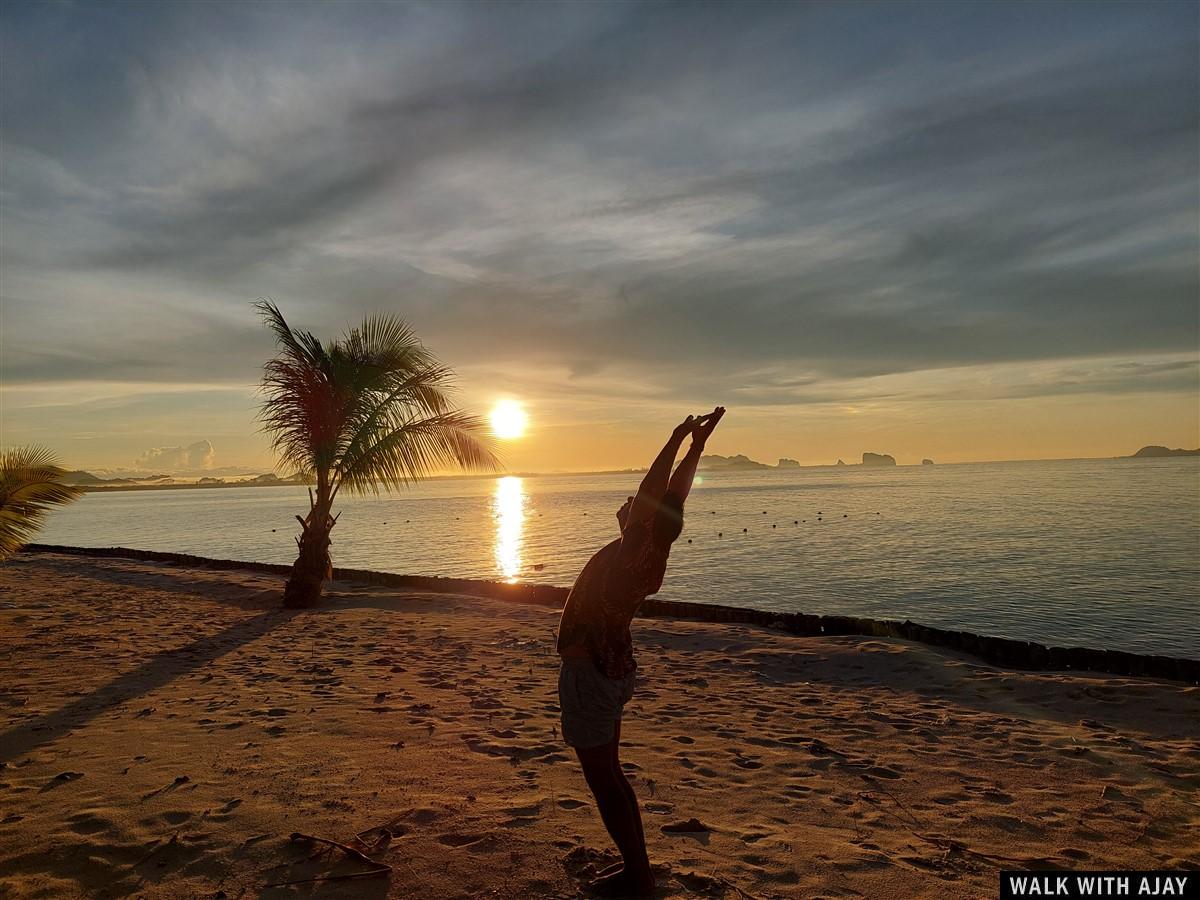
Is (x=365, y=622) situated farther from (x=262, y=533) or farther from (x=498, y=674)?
(x=262, y=533)

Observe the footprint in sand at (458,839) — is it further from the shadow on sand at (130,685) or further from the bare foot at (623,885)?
the shadow on sand at (130,685)

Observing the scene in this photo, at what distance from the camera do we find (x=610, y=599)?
11.6 ft

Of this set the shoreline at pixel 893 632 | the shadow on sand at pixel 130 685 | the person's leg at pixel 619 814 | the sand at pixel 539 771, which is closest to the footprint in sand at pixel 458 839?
the sand at pixel 539 771

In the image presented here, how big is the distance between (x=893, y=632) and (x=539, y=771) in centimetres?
887

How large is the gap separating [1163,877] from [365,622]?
12.3 metres

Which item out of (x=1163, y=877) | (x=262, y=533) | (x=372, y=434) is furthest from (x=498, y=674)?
(x=262, y=533)

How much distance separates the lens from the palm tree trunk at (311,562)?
1530 centimetres

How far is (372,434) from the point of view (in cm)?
1614

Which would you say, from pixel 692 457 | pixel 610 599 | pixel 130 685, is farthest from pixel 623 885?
pixel 130 685

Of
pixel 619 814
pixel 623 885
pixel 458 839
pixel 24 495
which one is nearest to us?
pixel 619 814

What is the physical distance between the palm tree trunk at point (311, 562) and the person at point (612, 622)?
1288cm

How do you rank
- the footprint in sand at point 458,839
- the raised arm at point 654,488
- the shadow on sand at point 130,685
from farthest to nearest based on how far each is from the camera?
the shadow on sand at point 130,685 < the footprint in sand at point 458,839 < the raised arm at point 654,488

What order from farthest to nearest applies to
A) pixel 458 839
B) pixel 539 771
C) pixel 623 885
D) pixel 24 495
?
pixel 24 495 < pixel 539 771 < pixel 458 839 < pixel 623 885

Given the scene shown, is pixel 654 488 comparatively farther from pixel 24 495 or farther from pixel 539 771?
pixel 24 495
